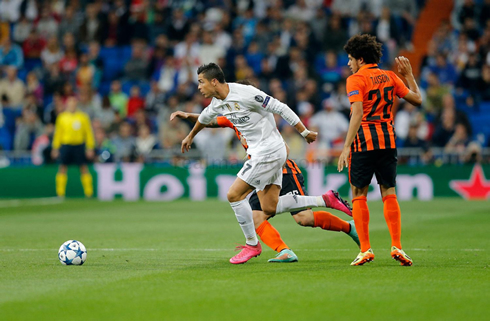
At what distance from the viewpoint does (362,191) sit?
7.16 metres

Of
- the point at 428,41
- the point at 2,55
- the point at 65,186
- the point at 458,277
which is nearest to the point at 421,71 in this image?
the point at 428,41

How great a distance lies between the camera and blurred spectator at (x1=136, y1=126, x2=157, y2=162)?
762 inches

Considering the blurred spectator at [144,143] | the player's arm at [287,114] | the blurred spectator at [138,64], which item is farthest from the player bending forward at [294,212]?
the blurred spectator at [138,64]

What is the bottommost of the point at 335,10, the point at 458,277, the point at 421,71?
the point at 458,277

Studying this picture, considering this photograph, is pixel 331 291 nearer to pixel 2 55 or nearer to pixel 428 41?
pixel 428 41

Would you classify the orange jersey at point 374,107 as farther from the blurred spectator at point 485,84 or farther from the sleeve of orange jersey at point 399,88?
the blurred spectator at point 485,84

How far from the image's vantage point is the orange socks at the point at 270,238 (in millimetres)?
7507

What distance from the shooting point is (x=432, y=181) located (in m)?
17.8

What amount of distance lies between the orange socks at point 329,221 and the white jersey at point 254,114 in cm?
96

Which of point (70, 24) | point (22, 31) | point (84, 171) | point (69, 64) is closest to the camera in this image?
point (84, 171)

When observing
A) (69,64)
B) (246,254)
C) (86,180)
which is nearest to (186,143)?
(246,254)

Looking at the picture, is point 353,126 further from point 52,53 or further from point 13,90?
point 52,53

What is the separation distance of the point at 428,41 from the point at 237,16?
5.63 metres

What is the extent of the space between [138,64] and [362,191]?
52.6 ft
